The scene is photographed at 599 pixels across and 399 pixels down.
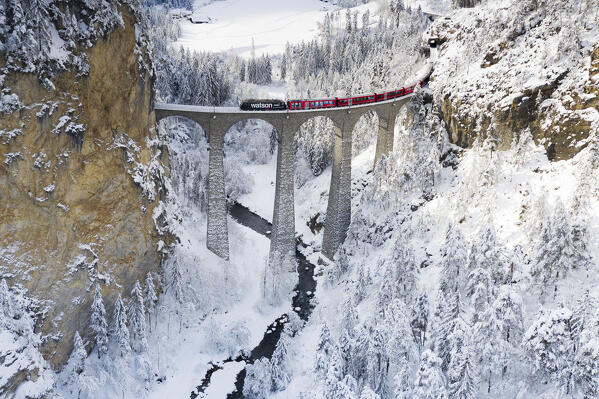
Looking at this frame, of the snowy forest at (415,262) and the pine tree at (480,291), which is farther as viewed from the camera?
the pine tree at (480,291)

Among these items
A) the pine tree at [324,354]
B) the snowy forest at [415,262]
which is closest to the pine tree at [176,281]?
the snowy forest at [415,262]

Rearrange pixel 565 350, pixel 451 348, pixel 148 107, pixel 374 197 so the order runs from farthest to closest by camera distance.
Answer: pixel 374 197
pixel 148 107
pixel 451 348
pixel 565 350

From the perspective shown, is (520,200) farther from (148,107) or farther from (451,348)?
(148,107)

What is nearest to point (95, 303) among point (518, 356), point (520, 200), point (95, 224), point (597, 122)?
point (95, 224)

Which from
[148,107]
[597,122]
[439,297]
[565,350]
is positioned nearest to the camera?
[565,350]

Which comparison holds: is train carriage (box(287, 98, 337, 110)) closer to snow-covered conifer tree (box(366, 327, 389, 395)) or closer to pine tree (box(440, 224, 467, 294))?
pine tree (box(440, 224, 467, 294))

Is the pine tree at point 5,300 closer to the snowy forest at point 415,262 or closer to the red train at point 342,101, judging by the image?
the snowy forest at point 415,262
